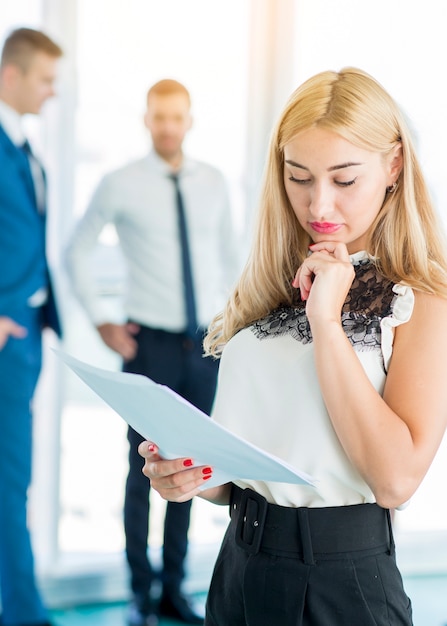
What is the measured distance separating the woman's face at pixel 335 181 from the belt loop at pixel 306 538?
0.41 meters

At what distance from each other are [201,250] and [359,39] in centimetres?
107

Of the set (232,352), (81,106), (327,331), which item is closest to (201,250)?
(81,106)

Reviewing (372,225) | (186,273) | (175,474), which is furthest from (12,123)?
(175,474)

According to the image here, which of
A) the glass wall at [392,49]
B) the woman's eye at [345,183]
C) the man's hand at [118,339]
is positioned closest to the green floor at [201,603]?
the man's hand at [118,339]

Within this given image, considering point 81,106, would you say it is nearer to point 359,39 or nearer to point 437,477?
point 359,39

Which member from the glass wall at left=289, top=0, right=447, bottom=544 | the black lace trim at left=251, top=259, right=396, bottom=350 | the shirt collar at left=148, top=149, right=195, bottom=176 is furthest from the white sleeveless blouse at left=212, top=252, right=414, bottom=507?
the glass wall at left=289, top=0, right=447, bottom=544

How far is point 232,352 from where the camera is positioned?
1.40m

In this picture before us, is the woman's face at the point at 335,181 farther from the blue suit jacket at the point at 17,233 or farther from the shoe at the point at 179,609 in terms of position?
the shoe at the point at 179,609

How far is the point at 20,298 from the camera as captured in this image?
2.79 metres

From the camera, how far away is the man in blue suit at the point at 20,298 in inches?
109

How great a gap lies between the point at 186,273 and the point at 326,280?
1860 mm

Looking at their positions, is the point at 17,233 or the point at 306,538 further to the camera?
the point at 17,233

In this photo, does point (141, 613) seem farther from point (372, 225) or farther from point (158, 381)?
point (372, 225)

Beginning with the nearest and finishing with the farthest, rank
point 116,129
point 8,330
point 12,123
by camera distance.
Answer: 1. point 8,330
2. point 12,123
3. point 116,129
